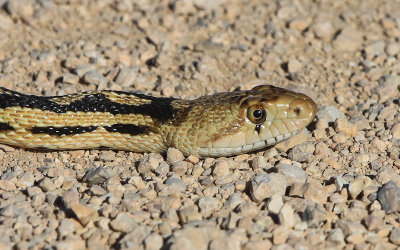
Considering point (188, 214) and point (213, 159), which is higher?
point (213, 159)

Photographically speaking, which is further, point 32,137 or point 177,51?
point 177,51

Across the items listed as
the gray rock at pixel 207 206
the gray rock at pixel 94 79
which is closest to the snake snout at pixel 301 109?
Answer: the gray rock at pixel 207 206

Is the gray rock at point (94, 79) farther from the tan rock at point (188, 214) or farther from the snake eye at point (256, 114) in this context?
the tan rock at point (188, 214)

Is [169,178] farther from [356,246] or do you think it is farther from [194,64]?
[194,64]

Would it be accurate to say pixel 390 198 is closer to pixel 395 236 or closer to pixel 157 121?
pixel 395 236

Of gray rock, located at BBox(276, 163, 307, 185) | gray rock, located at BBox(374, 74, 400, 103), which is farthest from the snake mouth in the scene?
gray rock, located at BBox(374, 74, 400, 103)

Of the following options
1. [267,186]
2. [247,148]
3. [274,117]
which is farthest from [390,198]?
[247,148]

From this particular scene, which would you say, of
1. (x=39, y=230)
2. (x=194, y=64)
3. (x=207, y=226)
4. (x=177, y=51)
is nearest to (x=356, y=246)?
(x=207, y=226)
